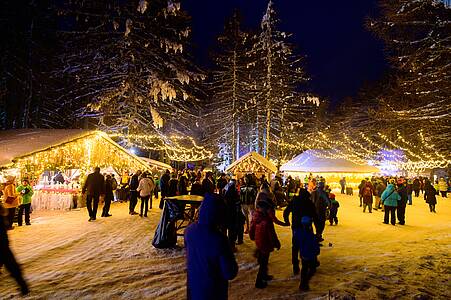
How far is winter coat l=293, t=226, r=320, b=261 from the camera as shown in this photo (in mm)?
5606

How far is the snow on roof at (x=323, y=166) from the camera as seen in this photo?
30922 mm

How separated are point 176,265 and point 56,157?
1023cm

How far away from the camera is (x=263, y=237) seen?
5707 mm

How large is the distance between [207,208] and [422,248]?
8.19 meters

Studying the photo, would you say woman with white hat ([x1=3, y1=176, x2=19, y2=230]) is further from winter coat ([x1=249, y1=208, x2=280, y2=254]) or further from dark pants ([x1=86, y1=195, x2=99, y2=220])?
winter coat ([x1=249, y1=208, x2=280, y2=254])

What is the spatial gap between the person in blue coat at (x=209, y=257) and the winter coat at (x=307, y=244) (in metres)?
2.98

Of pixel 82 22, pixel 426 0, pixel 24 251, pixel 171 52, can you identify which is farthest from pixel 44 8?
pixel 426 0

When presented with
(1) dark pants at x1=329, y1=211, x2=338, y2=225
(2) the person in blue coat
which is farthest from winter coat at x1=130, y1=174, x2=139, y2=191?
(2) the person in blue coat

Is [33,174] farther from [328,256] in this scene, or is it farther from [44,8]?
[44,8]

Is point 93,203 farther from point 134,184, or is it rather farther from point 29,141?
point 29,141

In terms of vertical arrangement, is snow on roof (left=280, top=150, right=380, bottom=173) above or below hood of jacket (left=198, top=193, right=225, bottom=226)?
above

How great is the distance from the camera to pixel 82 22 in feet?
79.6

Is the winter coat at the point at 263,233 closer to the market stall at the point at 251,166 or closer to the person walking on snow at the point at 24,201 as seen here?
the person walking on snow at the point at 24,201

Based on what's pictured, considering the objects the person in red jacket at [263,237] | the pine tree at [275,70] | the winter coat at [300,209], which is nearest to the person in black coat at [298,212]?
the winter coat at [300,209]
